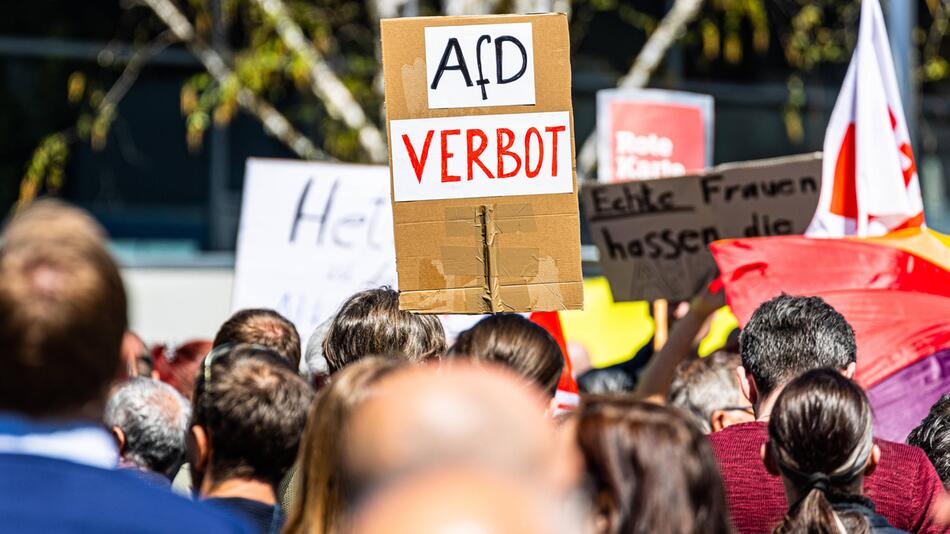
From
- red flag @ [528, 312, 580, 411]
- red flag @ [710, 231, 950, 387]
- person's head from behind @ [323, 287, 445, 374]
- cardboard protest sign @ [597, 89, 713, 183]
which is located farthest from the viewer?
cardboard protest sign @ [597, 89, 713, 183]

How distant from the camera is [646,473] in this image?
1958 mm

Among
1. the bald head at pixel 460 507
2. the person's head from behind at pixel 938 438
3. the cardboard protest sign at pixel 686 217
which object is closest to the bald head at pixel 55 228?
the bald head at pixel 460 507

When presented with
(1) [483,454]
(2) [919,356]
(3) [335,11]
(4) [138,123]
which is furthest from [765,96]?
(1) [483,454]

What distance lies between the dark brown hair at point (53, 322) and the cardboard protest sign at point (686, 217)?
368 cm

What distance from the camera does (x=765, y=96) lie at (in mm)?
11859

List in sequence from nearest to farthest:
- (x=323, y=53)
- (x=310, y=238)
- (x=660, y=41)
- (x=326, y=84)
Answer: (x=310, y=238)
(x=326, y=84)
(x=660, y=41)
(x=323, y=53)

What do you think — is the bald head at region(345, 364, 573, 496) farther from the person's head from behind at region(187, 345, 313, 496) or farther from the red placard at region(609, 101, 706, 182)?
the red placard at region(609, 101, 706, 182)

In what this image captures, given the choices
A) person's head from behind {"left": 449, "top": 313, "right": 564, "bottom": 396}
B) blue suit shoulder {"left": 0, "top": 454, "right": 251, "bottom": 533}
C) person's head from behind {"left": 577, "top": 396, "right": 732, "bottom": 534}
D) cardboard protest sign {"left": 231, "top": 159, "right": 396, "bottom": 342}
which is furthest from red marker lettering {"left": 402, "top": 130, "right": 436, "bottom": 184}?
blue suit shoulder {"left": 0, "top": 454, "right": 251, "bottom": 533}

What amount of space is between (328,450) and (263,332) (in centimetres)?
198

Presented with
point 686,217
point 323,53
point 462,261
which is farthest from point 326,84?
point 462,261

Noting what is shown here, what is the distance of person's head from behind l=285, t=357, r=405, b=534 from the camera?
179cm

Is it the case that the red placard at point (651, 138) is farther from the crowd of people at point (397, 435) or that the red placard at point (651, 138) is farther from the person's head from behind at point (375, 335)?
the person's head from behind at point (375, 335)

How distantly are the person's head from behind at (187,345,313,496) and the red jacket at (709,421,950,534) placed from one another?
98 cm

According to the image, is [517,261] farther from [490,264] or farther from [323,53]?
[323,53]
